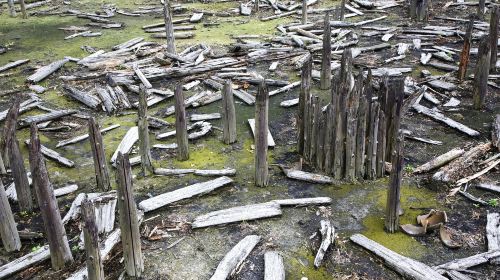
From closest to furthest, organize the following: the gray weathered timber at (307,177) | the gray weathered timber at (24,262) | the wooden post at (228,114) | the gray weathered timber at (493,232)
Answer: the gray weathered timber at (24,262), the gray weathered timber at (493,232), the gray weathered timber at (307,177), the wooden post at (228,114)

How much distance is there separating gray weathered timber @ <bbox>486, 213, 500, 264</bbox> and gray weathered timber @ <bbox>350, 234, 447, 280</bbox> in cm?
84

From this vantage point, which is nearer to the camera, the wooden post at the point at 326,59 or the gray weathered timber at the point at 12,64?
the wooden post at the point at 326,59

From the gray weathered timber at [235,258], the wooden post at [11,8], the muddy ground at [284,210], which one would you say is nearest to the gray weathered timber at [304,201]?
the muddy ground at [284,210]

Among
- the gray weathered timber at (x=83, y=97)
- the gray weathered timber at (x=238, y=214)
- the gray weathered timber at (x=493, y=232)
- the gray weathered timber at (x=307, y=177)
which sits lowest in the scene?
the gray weathered timber at (x=493, y=232)

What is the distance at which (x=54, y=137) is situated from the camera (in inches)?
358

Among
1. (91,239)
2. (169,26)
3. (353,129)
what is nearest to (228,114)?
(353,129)

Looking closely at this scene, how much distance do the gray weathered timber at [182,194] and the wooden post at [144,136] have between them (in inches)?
38.5

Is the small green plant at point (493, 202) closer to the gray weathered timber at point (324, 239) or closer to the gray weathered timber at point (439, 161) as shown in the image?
the gray weathered timber at point (439, 161)

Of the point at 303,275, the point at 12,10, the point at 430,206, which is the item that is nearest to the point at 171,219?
the point at 303,275

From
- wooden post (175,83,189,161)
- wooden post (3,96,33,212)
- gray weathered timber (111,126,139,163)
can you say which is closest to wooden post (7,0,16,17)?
gray weathered timber (111,126,139,163)

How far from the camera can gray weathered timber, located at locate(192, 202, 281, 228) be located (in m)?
6.09

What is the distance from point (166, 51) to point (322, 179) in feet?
25.7

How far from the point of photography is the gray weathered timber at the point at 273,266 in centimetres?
514

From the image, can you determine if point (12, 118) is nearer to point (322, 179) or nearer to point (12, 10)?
point (322, 179)
